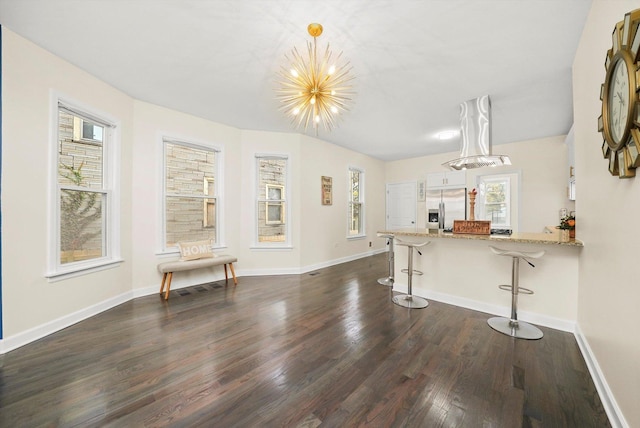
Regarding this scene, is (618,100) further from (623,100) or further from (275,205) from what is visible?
(275,205)

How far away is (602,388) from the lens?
1596 millimetres

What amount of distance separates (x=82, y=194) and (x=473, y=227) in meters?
4.72

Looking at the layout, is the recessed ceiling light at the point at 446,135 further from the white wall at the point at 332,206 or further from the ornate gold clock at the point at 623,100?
the ornate gold clock at the point at 623,100

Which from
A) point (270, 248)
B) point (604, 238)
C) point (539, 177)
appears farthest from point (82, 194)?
point (539, 177)

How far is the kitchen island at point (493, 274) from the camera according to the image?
2.53m

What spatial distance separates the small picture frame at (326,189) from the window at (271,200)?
0.89 meters

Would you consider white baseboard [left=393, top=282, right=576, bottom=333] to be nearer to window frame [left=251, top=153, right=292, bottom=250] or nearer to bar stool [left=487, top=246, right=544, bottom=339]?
bar stool [left=487, top=246, right=544, bottom=339]

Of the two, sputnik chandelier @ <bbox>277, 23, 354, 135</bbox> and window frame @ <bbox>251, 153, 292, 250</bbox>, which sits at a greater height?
sputnik chandelier @ <bbox>277, 23, 354, 135</bbox>

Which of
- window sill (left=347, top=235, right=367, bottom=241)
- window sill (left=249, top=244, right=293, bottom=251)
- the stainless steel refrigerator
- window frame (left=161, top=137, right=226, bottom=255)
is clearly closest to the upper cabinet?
the stainless steel refrigerator

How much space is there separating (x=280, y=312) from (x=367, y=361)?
4.33 ft

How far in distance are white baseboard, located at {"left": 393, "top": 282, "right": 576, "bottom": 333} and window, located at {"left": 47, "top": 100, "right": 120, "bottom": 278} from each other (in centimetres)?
405

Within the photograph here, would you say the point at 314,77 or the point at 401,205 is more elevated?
the point at 314,77

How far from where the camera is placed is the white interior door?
22.8 ft

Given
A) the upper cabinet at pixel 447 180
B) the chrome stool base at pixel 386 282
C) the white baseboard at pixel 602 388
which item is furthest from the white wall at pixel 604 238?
the upper cabinet at pixel 447 180
